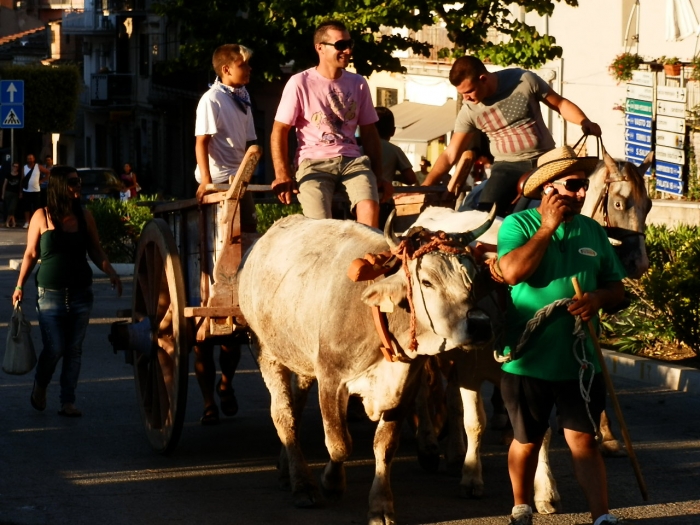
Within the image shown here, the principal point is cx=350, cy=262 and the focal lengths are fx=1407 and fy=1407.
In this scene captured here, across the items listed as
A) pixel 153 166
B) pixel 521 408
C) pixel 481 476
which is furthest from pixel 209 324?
pixel 153 166

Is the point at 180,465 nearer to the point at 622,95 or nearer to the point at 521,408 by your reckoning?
the point at 521,408

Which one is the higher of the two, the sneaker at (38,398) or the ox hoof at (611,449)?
the ox hoof at (611,449)

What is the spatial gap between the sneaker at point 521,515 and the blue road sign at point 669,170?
20910 mm

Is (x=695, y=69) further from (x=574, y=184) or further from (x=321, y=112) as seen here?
(x=574, y=184)

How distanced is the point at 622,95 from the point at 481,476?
23.8 meters

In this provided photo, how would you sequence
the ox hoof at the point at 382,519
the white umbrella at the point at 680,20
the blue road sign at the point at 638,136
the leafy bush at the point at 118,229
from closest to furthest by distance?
the ox hoof at the point at 382,519 < the leafy bush at the point at 118,229 < the white umbrella at the point at 680,20 < the blue road sign at the point at 638,136

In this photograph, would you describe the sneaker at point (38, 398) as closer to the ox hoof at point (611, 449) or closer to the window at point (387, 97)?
the ox hoof at point (611, 449)

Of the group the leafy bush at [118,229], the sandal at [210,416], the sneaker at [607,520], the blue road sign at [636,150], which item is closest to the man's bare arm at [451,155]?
the sandal at [210,416]

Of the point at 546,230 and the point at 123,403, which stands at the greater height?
the point at 546,230

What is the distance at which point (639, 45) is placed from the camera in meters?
30.1

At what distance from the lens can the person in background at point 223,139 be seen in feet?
31.0

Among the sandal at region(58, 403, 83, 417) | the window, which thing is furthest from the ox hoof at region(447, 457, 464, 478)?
the window

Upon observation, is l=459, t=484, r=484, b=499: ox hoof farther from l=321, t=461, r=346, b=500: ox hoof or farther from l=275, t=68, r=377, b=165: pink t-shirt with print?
l=275, t=68, r=377, b=165: pink t-shirt with print

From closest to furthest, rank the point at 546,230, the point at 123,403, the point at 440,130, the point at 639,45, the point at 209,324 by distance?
1. the point at 546,230
2. the point at 209,324
3. the point at 123,403
4. the point at 639,45
5. the point at 440,130
